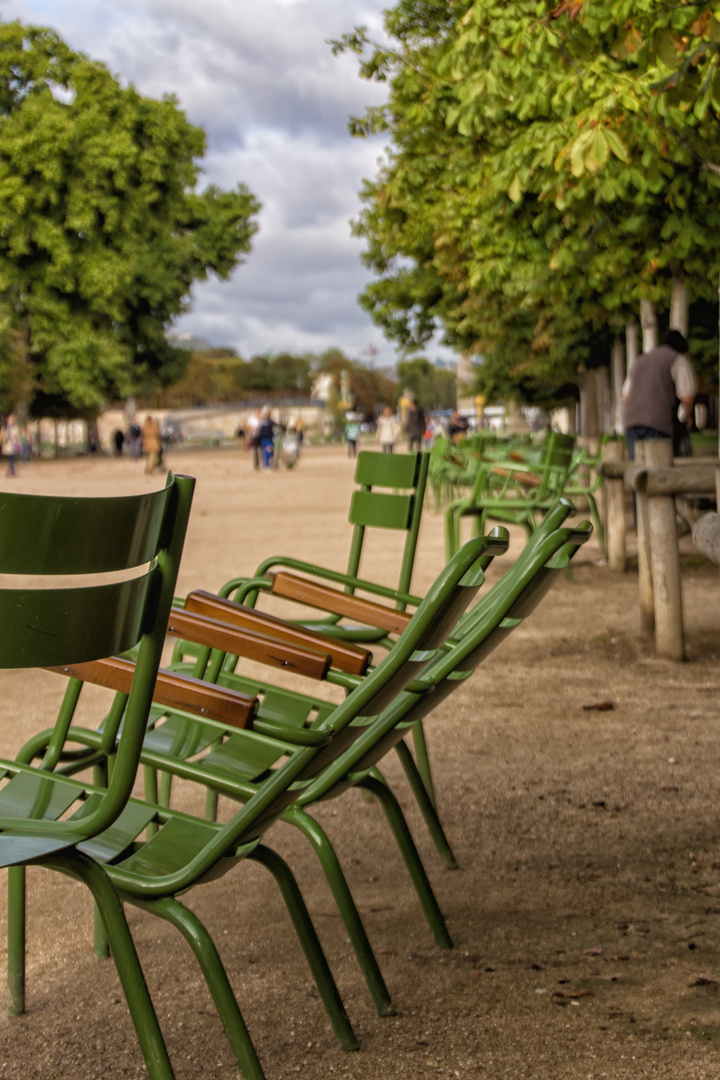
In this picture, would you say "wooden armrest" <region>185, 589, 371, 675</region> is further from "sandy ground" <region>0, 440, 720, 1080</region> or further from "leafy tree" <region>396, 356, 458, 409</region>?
"leafy tree" <region>396, 356, 458, 409</region>

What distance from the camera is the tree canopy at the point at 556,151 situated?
6684 millimetres

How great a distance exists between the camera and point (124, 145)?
50.0 meters

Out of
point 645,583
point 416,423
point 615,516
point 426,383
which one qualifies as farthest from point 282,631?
point 426,383

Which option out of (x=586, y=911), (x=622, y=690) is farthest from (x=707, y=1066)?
(x=622, y=690)

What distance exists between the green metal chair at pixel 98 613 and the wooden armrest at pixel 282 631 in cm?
66

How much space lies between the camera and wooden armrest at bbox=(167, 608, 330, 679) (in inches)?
95.4

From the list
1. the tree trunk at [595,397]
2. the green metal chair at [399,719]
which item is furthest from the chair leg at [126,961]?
the tree trunk at [595,397]

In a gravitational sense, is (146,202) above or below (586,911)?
above

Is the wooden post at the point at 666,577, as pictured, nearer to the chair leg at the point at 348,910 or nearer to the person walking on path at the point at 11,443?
the chair leg at the point at 348,910

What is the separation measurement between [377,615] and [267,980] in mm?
985

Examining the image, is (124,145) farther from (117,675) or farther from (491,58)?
(117,675)

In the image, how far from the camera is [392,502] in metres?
4.61

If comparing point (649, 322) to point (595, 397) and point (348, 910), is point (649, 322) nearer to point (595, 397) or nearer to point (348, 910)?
point (595, 397)

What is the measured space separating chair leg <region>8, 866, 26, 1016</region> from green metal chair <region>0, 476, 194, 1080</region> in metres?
0.77
